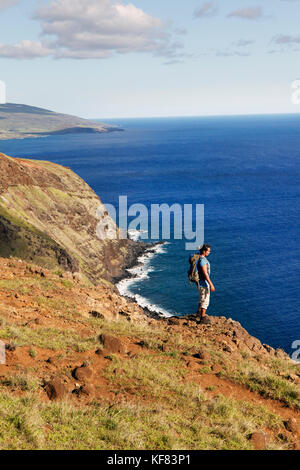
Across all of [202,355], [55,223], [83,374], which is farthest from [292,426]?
[55,223]

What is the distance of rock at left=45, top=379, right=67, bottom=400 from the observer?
9.02 meters

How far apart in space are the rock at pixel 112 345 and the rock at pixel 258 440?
4789mm

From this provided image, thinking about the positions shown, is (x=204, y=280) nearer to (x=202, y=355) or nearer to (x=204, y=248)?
(x=204, y=248)

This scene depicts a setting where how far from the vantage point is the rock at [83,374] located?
9.93 m

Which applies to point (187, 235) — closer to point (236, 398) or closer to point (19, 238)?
point (19, 238)

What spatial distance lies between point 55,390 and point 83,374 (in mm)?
1008

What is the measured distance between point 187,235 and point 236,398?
72.8m

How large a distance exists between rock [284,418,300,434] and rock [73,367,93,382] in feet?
16.1

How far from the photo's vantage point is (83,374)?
10.0 metres

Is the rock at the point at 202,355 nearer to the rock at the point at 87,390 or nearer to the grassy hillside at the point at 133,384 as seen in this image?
the grassy hillside at the point at 133,384

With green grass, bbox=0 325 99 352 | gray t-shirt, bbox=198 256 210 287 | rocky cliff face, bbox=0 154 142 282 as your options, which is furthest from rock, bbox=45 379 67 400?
rocky cliff face, bbox=0 154 142 282

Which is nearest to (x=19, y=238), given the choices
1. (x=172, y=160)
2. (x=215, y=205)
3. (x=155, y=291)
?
(x=155, y=291)
